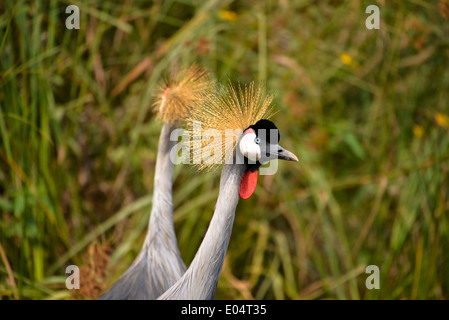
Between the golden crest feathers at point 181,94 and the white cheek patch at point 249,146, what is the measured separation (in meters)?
0.31

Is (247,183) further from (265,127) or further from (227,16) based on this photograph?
(227,16)

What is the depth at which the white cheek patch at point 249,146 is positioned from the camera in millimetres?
944

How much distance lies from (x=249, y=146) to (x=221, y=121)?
9 centimetres

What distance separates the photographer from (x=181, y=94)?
1246 millimetres

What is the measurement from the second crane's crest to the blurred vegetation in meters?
0.65

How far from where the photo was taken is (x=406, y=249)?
75.7 inches

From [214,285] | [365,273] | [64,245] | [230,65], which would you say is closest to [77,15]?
[230,65]

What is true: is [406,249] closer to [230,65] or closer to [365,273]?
[365,273]

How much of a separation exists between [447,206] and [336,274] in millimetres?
459

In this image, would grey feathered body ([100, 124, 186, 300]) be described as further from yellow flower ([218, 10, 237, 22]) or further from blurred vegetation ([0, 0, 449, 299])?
yellow flower ([218, 10, 237, 22])

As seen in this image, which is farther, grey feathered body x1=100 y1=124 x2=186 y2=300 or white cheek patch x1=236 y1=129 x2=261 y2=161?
grey feathered body x1=100 y1=124 x2=186 y2=300

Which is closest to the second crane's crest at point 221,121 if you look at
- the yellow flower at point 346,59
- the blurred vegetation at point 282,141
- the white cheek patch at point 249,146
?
the white cheek patch at point 249,146

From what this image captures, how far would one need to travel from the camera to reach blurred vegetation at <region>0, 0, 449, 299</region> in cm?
171

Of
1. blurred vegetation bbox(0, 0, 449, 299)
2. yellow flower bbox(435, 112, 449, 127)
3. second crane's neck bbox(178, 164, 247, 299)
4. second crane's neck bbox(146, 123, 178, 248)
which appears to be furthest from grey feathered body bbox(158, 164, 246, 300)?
yellow flower bbox(435, 112, 449, 127)
